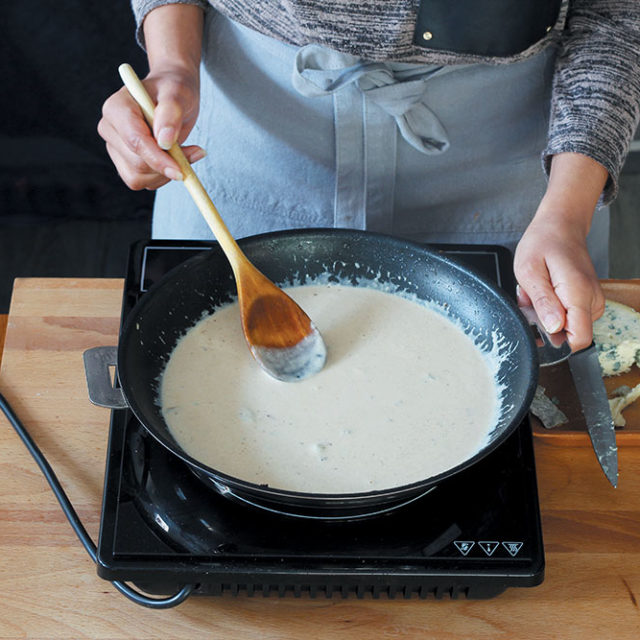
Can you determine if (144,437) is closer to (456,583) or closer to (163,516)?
(163,516)

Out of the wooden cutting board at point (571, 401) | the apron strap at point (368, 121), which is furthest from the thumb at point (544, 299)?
the apron strap at point (368, 121)

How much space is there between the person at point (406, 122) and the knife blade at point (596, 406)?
0.06m

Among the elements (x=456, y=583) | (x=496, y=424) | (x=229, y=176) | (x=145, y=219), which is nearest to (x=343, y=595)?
(x=456, y=583)

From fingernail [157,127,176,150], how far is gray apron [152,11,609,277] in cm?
26

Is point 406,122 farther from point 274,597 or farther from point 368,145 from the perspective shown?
point 274,597

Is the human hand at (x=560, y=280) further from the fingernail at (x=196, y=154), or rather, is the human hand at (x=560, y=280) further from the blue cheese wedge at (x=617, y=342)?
the fingernail at (x=196, y=154)

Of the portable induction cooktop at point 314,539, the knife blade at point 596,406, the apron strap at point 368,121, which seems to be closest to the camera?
the portable induction cooktop at point 314,539

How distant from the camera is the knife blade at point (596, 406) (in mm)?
953

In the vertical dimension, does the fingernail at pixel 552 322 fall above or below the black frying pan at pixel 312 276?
above

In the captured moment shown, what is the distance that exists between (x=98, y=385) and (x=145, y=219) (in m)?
1.21

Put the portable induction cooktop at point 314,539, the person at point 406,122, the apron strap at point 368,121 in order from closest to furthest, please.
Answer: the portable induction cooktop at point 314,539
the person at point 406,122
the apron strap at point 368,121

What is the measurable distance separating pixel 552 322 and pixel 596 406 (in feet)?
0.37

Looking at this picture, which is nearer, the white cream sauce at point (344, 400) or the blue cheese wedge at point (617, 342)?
the white cream sauce at point (344, 400)

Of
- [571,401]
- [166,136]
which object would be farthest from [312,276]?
[571,401]
